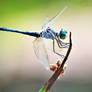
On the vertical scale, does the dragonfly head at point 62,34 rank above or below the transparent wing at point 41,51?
above

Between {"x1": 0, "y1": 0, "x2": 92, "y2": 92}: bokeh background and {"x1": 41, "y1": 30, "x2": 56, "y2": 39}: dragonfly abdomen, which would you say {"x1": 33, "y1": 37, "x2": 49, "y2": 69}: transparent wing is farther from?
{"x1": 0, "y1": 0, "x2": 92, "y2": 92}: bokeh background

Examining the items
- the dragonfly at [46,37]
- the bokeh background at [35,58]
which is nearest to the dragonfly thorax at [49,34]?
the dragonfly at [46,37]

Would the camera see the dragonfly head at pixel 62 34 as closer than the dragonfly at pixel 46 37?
No

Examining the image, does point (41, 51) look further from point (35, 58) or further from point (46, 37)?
point (35, 58)

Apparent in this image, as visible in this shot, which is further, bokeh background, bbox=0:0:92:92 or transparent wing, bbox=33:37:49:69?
bokeh background, bbox=0:0:92:92

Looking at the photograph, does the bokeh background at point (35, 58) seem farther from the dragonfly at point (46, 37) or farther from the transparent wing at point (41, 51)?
the transparent wing at point (41, 51)

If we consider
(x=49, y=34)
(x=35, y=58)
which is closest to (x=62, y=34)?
(x=49, y=34)

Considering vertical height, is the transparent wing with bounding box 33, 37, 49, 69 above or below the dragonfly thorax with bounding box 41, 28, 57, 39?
below

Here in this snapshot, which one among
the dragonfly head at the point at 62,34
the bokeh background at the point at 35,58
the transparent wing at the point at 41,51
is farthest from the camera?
the bokeh background at the point at 35,58

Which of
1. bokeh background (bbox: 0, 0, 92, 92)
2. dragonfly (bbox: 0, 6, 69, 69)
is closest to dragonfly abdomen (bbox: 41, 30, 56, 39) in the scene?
dragonfly (bbox: 0, 6, 69, 69)
